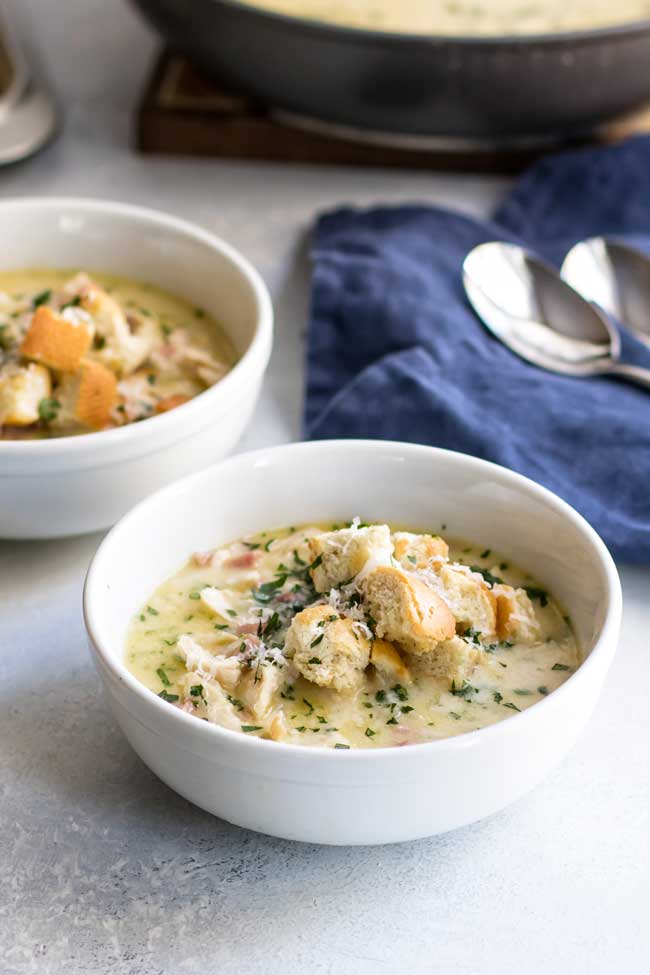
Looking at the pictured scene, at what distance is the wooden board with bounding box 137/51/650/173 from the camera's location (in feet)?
9.68

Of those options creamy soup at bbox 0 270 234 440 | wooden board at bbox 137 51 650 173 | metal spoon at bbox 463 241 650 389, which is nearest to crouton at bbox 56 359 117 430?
creamy soup at bbox 0 270 234 440

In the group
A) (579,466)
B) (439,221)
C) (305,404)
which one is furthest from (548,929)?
(439,221)

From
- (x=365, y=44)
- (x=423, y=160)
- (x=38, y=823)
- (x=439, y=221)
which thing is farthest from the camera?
(x=423, y=160)

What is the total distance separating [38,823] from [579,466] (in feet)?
3.15

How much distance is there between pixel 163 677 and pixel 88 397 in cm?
54

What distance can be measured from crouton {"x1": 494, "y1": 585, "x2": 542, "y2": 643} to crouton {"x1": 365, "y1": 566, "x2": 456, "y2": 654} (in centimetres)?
10

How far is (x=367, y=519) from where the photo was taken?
182cm

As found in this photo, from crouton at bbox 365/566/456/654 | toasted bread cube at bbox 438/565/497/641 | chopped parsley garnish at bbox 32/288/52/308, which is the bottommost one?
chopped parsley garnish at bbox 32/288/52/308

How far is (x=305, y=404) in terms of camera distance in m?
2.27

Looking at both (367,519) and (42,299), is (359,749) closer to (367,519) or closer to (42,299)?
(367,519)

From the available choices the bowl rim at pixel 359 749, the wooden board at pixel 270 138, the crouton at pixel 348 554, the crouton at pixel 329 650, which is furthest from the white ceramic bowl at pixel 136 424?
the wooden board at pixel 270 138

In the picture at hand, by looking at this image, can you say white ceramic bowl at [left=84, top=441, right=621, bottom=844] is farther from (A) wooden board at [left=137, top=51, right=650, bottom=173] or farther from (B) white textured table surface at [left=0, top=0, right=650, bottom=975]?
(A) wooden board at [left=137, top=51, right=650, bottom=173]

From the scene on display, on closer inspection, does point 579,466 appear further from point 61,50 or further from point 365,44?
point 61,50

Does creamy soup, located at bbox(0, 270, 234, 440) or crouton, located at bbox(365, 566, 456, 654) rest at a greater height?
crouton, located at bbox(365, 566, 456, 654)
